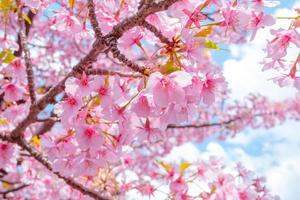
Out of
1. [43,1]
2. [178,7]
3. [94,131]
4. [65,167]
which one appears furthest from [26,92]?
[178,7]

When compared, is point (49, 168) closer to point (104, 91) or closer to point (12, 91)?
point (12, 91)

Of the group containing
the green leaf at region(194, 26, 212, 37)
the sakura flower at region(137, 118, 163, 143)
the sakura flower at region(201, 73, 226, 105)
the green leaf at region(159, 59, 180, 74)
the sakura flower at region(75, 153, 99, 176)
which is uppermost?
the green leaf at region(194, 26, 212, 37)

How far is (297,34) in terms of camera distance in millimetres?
2479

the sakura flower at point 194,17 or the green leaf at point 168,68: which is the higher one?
the sakura flower at point 194,17

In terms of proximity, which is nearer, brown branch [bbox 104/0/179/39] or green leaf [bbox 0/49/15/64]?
brown branch [bbox 104/0/179/39]

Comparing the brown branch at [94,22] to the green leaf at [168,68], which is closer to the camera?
the green leaf at [168,68]

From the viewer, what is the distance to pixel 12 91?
3.80 m

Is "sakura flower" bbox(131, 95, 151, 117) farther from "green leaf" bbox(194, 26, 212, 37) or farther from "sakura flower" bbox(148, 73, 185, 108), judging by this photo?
"green leaf" bbox(194, 26, 212, 37)

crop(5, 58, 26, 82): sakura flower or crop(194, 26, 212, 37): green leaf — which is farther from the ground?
crop(194, 26, 212, 37): green leaf

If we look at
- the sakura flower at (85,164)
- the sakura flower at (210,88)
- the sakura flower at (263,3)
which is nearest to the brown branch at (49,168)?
the sakura flower at (85,164)

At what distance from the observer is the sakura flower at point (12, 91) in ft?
12.4

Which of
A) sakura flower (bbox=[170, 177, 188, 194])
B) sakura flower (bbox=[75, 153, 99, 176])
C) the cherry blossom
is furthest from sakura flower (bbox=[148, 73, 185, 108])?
sakura flower (bbox=[170, 177, 188, 194])

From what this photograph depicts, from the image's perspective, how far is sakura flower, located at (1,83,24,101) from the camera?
3785 millimetres

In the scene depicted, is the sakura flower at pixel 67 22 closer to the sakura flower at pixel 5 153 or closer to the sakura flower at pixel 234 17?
the sakura flower at pixel 5 153
